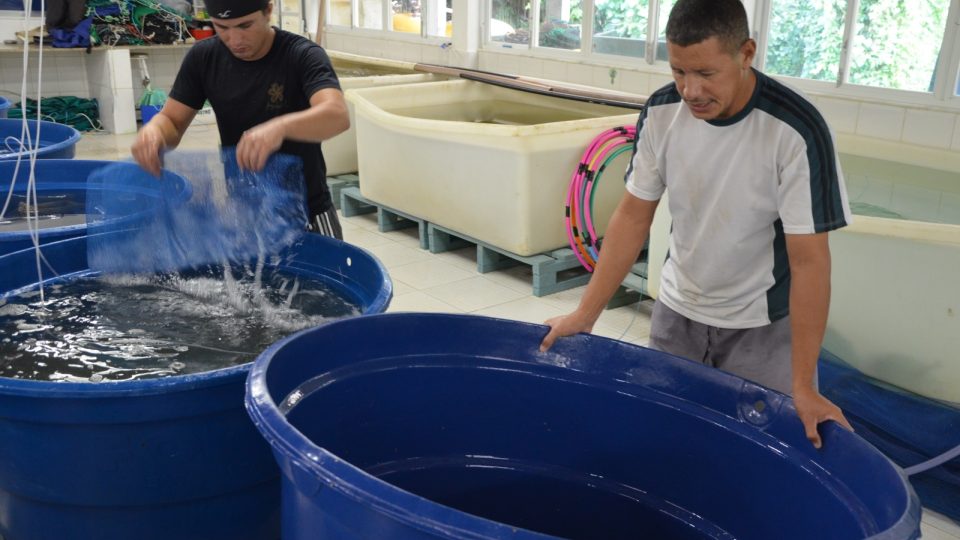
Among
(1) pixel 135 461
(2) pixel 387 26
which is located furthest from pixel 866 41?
(2) pixel 387 26

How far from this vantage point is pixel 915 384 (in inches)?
104

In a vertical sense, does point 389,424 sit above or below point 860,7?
below

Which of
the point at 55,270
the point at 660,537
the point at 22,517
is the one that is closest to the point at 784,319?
the point at 660,537

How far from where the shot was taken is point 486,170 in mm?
4301

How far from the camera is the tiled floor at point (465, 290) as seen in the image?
3974 mm

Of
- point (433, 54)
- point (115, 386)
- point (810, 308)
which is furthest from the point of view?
point (433, 54)

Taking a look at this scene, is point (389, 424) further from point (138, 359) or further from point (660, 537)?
point (138, 359)

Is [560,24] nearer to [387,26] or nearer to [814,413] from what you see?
[387,26]

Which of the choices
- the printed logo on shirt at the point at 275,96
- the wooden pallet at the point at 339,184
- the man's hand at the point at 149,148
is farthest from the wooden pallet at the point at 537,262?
the man's hand at the point at 149,148

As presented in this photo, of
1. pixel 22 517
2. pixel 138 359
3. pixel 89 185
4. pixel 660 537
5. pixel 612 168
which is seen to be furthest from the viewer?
pixel 612 168

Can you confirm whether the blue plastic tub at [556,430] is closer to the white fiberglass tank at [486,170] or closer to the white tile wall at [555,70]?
the white fiberglass tank at [486,170]

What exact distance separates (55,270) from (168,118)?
0.61 metres

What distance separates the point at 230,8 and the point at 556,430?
1377 mm

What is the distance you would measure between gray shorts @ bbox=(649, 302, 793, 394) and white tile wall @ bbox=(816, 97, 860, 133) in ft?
9.59
